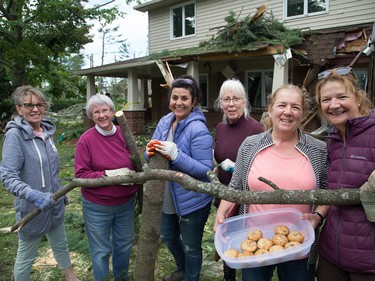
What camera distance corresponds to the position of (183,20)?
13.6m

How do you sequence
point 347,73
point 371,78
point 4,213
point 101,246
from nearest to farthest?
point 347,73 → point 101,246 → point 4,213 → point 371,78

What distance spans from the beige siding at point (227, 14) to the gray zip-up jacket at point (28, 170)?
865 centimetres

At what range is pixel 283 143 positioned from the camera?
191 cm

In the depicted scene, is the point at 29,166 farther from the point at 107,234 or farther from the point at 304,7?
the point at 304,7

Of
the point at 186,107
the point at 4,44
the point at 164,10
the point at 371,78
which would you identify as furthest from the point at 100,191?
the point at 4,44

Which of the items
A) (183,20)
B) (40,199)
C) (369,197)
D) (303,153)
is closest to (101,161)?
(40,199)

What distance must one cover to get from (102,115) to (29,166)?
72cm

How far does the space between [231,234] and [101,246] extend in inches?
48.9

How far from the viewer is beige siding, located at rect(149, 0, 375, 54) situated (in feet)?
30.1

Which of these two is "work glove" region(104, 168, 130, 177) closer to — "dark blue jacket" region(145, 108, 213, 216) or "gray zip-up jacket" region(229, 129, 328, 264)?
"dark blue jacket" region(145, 108, 213, 216)

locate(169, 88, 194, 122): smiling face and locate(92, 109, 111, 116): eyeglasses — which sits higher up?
locate(169, 88, 194, 122): smiling face

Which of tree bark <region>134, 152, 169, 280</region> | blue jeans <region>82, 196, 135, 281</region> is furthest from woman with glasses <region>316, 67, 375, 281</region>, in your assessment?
blue jeans <region>82, 196, 135, 281</region>

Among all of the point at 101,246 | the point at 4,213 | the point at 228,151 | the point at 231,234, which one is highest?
the point at 228,151

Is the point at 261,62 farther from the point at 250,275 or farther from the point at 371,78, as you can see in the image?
the point at 250,275
